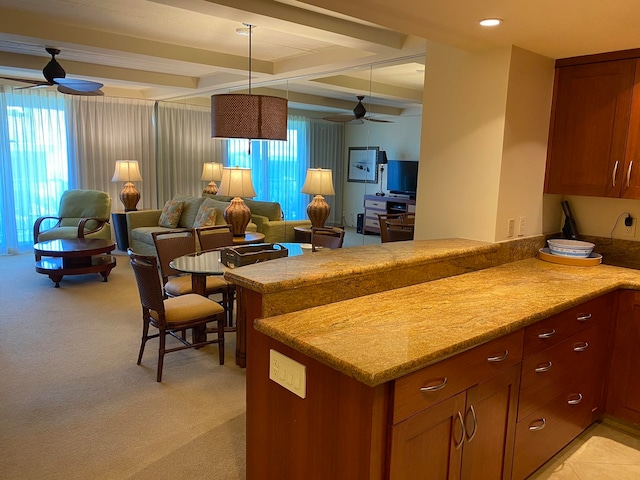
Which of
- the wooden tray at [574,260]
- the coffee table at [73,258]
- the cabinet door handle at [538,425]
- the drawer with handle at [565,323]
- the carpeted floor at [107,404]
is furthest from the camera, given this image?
the coffee table at [73,258]

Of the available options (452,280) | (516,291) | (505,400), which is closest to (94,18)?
(452,280)

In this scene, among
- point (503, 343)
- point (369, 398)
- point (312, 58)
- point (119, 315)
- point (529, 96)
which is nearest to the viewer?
point (369, 398)

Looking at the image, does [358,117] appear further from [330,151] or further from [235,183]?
[235,183]

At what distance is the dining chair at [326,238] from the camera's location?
4.15 metres

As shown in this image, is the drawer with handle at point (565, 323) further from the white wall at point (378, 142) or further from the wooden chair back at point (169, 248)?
the wooden chair back at point (169, 248)

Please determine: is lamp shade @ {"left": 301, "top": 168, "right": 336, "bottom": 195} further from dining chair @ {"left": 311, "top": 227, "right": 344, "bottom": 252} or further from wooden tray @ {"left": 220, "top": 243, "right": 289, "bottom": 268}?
wooden tray @ {"left": 220, "top": 243, "right": 289, "bottom": 268}

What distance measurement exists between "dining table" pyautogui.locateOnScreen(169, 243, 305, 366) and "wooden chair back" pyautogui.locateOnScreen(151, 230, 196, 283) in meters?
0.18

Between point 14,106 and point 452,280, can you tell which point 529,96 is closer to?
point 452,280

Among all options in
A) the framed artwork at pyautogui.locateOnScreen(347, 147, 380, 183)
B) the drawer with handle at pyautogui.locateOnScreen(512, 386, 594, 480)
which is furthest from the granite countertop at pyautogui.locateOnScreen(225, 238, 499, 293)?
the framed artwork at pyautogui.locateOnScreen(347, 147, 380, 183)

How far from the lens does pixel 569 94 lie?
304 cm

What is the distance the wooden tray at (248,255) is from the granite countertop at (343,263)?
29.5 inches

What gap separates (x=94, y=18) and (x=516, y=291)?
382 centimetres

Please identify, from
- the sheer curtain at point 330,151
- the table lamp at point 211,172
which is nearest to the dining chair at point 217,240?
the sheer curtain at point 330,151

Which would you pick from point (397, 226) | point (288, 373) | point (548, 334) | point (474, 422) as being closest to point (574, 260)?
point (548, 334)
